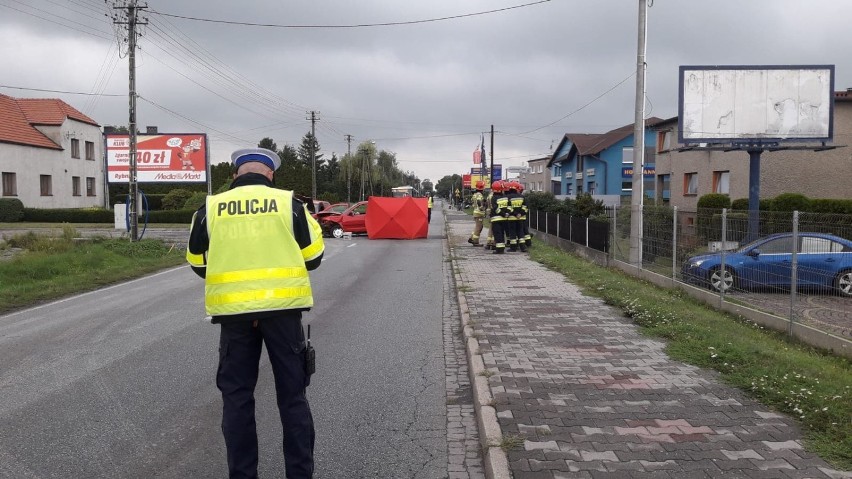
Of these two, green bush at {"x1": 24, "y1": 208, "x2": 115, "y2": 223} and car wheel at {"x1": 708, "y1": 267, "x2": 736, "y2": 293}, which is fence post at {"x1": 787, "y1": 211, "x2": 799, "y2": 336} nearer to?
car wheel at {"x1": 708, "y1": 267, "x2": 736, "y2": 293}

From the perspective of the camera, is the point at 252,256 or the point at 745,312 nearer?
the point at 252,256

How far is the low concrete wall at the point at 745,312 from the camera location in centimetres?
792

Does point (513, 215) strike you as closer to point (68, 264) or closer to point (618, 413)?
point (68, 264)

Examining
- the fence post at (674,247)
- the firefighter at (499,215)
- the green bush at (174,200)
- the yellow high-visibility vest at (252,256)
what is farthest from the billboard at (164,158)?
the yellow high-visibility vest at (252,256)

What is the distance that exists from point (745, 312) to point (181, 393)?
7.65 m

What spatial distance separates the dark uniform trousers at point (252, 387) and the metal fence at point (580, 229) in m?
14.2

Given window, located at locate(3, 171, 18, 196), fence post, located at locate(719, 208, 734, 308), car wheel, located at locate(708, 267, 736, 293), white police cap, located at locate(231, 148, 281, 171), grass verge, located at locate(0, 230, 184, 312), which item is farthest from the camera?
window, located at locate(3, 171, 18, 196)

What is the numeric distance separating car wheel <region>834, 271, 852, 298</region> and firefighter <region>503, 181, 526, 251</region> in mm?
11711

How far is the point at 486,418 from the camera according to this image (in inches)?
201

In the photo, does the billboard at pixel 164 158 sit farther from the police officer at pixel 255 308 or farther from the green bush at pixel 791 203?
the police officer at pixel 255 308

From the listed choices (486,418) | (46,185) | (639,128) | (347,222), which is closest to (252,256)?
(486,418)

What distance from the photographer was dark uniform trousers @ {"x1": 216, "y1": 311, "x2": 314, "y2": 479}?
12.6 feet

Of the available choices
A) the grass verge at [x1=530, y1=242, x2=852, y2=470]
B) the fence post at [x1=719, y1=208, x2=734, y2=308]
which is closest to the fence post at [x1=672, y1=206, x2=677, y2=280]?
the grass verge at [x1=530, y1=242, x2=852, y2=470]

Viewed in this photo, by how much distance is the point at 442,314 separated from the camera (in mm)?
10578
